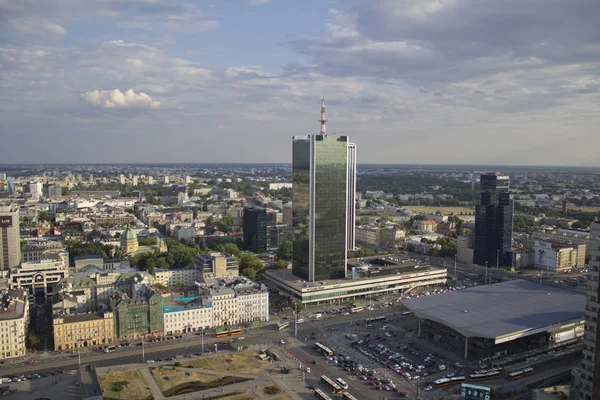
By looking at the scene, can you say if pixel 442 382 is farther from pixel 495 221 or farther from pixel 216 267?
pixel 495 221

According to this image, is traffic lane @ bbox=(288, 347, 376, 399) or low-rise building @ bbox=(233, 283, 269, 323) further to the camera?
low-rise building @ bbox=(233, 283, 269, 323)

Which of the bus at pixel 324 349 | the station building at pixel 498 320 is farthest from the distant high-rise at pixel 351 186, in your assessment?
the bus at pixel 324 349

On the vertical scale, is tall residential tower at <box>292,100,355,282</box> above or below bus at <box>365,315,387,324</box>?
above

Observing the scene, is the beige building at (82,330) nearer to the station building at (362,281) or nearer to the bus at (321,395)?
the station building at (362,281)

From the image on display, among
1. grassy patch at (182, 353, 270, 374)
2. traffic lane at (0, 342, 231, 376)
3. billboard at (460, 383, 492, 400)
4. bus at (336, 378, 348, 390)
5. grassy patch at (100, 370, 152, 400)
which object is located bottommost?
traffic lane at (0, 342, 231, 376)

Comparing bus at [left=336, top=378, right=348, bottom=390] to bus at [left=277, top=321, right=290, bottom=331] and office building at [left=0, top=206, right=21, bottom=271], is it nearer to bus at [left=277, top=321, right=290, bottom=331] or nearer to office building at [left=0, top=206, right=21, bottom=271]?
bus at [left=277, top=321, right=290, bottom=331]

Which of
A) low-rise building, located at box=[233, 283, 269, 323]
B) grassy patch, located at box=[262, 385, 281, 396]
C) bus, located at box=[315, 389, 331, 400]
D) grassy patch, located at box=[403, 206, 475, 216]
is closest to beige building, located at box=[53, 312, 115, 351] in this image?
low-rise building, located at box=[233, 283, 269, 323]

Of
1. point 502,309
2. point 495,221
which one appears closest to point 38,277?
point 502,309

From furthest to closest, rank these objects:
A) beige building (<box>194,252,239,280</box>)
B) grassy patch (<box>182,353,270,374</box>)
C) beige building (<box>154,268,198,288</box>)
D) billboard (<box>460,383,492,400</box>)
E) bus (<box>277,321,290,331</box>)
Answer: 1. beige building (<box>154,268,198,288</box>)
2. beige building (<box>194,252,239,280</box>)
3. bus (<box>277,321,290,331</box>)
4. grassy patch (<box>182,353,270,374</box>)
5. billboard (<box>460,383,492,400</box>)
